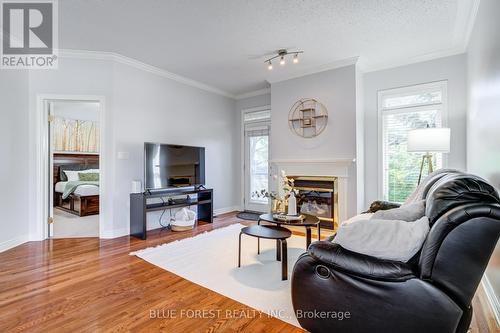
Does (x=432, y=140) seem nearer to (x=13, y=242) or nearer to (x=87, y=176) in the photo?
(x=13, y=242)

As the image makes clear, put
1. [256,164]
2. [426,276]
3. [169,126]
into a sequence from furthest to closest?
[256,164] < [169,126] < [426,276]

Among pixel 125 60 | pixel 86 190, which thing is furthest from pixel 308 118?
pixel 86 190

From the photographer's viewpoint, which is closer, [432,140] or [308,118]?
[432,140]

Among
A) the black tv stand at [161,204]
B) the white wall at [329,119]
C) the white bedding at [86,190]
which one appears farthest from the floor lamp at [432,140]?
the white bedding at [86,190]

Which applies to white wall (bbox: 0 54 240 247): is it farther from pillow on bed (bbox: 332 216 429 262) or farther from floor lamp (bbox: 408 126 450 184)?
floor lamp (bbox: 408 126 450 184)

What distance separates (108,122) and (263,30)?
2.57m

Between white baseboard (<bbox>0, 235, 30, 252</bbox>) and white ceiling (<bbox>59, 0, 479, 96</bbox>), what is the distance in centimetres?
267

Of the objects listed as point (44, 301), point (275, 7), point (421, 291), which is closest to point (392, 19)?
point (275, 7)

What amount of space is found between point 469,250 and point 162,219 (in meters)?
4.21

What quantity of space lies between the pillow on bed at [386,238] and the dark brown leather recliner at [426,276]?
0.04 meters

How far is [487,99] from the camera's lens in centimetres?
225

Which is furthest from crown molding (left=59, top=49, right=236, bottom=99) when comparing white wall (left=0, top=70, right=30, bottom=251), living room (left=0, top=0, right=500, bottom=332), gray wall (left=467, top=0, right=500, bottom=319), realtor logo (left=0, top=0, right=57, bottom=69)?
gray wall (left=467, top=0, right=500, bottom=319)

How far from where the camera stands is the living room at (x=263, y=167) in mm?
1404

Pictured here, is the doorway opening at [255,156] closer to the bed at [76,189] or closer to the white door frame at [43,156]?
the white door frame at [43,156]
